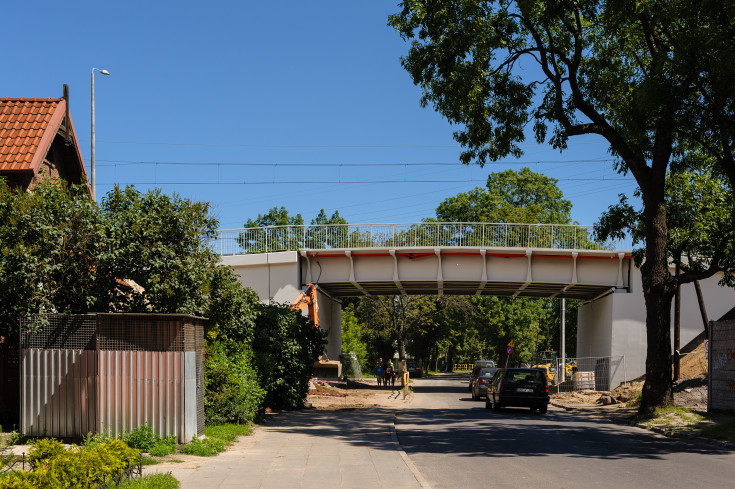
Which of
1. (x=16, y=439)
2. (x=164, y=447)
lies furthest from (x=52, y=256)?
(x=164, y=447)

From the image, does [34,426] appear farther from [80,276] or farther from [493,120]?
[493,120]

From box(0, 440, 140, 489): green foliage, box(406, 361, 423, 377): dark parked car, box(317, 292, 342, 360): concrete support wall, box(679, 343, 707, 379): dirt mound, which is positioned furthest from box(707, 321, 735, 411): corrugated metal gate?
box(406, 361, 423, 377): dark parked car

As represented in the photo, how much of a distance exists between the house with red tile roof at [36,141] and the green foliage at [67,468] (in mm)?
10291

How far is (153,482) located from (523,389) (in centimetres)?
1752

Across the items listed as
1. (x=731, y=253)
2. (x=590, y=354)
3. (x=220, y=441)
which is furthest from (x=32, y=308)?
(x=590, y=354)

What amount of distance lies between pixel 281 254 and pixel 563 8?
2081 centimetres

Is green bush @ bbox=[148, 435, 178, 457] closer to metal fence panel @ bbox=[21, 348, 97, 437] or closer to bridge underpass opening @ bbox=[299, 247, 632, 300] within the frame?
metal fence panel @ bbox=[21, 348, 97, 437]

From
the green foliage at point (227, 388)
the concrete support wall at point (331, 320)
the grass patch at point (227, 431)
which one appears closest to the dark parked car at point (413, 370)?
the concrete support wall at point (331, 320)

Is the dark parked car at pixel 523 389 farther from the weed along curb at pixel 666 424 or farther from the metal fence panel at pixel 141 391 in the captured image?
the metal fence panel at pixel 141 391

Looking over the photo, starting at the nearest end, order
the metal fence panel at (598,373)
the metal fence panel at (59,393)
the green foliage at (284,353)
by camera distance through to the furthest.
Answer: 1. the metal fence panel at (59,393)
2. the green foliage at (284,353)
3. the metal fence panel at (598,373)

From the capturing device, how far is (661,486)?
9.80 meters

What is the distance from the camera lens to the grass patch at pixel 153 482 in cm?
834

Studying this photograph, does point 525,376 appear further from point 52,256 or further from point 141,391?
point 52,256

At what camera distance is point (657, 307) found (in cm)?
2117
